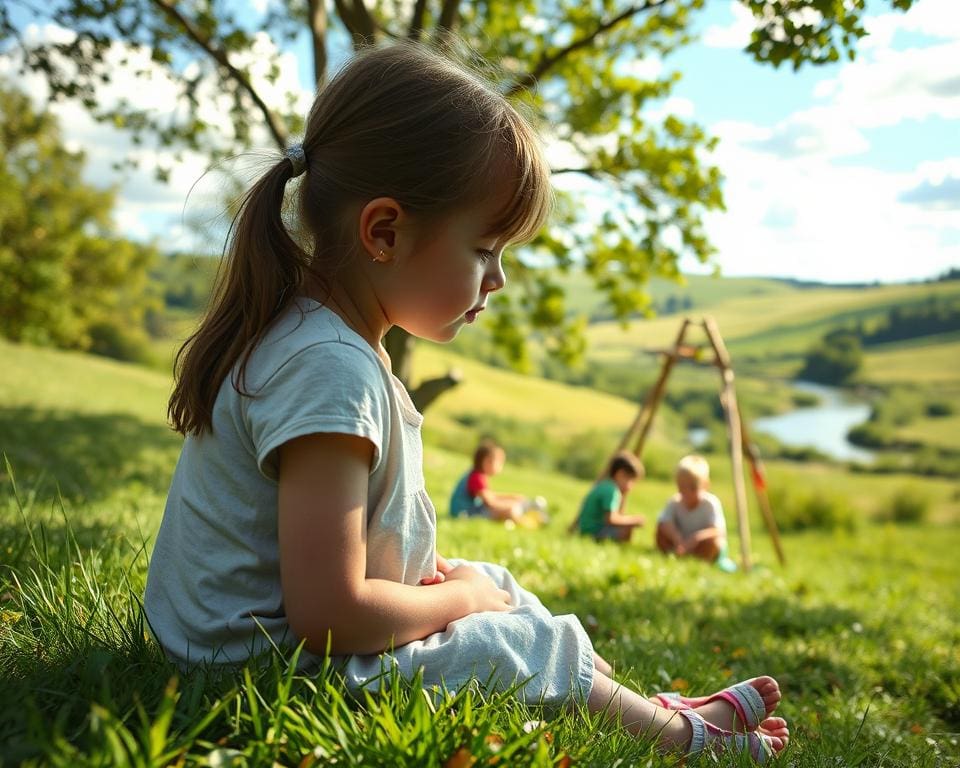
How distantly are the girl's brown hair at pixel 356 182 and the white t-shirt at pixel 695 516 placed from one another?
700cm

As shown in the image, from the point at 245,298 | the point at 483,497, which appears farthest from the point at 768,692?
the point at 483,497

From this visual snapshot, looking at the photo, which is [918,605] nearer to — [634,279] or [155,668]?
[634,279]

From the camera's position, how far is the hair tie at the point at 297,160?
2143mm

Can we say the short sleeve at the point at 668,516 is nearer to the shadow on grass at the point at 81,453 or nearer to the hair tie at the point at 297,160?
the shadow on grass at the point at 81,453

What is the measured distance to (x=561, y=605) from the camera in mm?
4301

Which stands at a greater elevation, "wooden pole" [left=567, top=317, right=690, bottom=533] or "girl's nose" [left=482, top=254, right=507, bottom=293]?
"girl's nose" [left=482, top=254, right=507, bottom=293]

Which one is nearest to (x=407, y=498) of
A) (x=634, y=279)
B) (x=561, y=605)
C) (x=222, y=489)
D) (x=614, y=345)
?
→ (x=222, y=489)

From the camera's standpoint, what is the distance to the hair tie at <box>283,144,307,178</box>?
84.4 inches

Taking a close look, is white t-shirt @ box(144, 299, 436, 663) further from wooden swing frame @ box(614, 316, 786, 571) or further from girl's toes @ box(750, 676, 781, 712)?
wooden swing frame @ box(614, 316, 786, 571)

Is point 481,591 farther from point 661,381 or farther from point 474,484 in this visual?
point 661,381

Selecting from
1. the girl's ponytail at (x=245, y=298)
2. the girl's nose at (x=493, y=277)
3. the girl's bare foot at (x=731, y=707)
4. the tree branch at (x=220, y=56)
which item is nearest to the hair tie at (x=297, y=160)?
the girl's ponytail at (x=245, y=298)

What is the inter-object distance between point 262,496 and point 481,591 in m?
0.63

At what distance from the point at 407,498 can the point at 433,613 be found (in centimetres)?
28

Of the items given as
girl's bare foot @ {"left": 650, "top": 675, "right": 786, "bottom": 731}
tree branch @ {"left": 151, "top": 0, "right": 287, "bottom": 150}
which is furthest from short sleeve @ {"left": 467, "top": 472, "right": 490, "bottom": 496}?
girl's bare foot @ {"left": 650, "top": 675, "right": 786, "bottom": 731}
